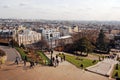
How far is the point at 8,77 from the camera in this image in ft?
62.2

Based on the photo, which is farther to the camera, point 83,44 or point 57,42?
point 57,42

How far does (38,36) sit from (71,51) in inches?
1788

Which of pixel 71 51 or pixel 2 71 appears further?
pixel 71 51

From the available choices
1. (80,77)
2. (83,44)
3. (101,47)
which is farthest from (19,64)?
(101,47)

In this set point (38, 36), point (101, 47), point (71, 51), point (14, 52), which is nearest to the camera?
point (14, 52)

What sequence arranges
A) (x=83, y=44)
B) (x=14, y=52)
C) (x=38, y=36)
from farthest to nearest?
(x=38, y=36) → (x=83, y=44) → (x=14, y=52)

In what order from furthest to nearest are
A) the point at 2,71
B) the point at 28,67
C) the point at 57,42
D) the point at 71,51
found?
the point at 57,42 < the point at 71,51 < the point at 28,67 < the point at 2,71

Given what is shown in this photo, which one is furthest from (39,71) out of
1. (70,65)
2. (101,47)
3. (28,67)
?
(101,47)

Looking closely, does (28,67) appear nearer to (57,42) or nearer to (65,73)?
(65,73)

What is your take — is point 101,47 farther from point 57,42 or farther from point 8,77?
point 8,77

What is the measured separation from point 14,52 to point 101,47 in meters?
26.4

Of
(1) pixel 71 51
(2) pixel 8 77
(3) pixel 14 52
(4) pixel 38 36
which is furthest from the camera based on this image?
(4) pixel 38 36

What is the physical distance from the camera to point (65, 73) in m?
21.6

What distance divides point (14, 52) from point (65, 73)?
992 centimetres
